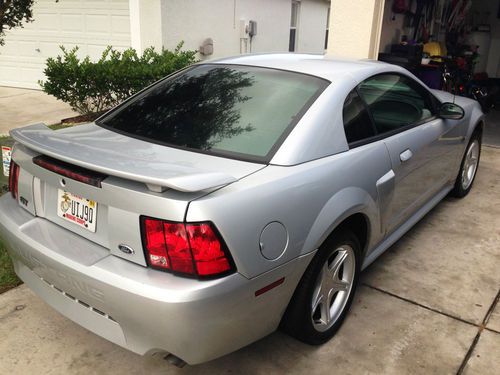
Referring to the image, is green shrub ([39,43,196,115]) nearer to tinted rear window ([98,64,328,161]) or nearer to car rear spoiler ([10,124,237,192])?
tinted rear window ([98,64,328,161])

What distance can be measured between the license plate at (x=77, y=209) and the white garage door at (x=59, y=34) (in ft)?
25.5

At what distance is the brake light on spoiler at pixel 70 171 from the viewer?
80.0 inches

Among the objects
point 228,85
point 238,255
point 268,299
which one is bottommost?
point 268,299

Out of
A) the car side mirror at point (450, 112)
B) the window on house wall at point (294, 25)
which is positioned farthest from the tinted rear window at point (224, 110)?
the window on house wall at point (294, 25)

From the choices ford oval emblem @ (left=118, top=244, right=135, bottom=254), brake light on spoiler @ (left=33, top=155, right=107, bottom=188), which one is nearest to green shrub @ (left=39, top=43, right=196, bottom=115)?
brake light on spoiler @ (left=33, top=155, right=107, bottom=188)

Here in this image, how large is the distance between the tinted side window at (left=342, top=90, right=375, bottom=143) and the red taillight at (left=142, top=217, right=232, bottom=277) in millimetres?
1165

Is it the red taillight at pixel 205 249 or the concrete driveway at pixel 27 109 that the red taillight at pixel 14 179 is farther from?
the concrete driveway at pixel 27 109

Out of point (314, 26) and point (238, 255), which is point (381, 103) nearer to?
point (238, 255)

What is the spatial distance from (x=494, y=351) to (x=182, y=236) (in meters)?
1.97

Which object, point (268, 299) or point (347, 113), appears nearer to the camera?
point (268, 299)

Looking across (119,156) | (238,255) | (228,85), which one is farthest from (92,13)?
(238,255)

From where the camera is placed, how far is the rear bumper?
183 cm

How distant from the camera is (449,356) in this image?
8.52ft

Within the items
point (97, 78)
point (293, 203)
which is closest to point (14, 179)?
point (293, 203)
